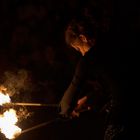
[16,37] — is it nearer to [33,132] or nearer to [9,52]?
[9,52]

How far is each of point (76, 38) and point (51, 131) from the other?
2.46 meters

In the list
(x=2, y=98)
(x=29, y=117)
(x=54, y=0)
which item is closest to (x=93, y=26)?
(x=2, y=98)

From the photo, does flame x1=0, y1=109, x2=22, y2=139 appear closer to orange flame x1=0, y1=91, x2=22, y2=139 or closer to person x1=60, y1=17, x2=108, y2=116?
orange flame x1=0, y1=91, x2=22, y2=139

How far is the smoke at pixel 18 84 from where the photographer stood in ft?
17.0

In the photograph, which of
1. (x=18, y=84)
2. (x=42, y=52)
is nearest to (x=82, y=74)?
(x=18, y=84)

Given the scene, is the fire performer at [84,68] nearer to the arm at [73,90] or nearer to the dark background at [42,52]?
the arm at [73,90]

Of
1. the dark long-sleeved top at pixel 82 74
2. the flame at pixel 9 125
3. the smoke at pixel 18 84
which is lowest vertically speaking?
the dark long-sleeved top at pixel 82 74

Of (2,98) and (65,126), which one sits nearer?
(2,98)

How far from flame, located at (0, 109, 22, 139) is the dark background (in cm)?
116

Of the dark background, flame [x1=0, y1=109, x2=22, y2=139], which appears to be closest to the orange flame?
flame [x1=0, y1=109, x2=22, y2=139]

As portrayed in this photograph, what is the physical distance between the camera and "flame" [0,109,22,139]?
3.73m

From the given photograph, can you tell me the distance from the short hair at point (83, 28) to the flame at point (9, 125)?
3.37 ft

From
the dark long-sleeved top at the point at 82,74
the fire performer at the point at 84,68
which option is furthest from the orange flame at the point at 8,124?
the dark long-sleeved top at the point at 82,74

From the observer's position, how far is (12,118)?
13.1 ft
